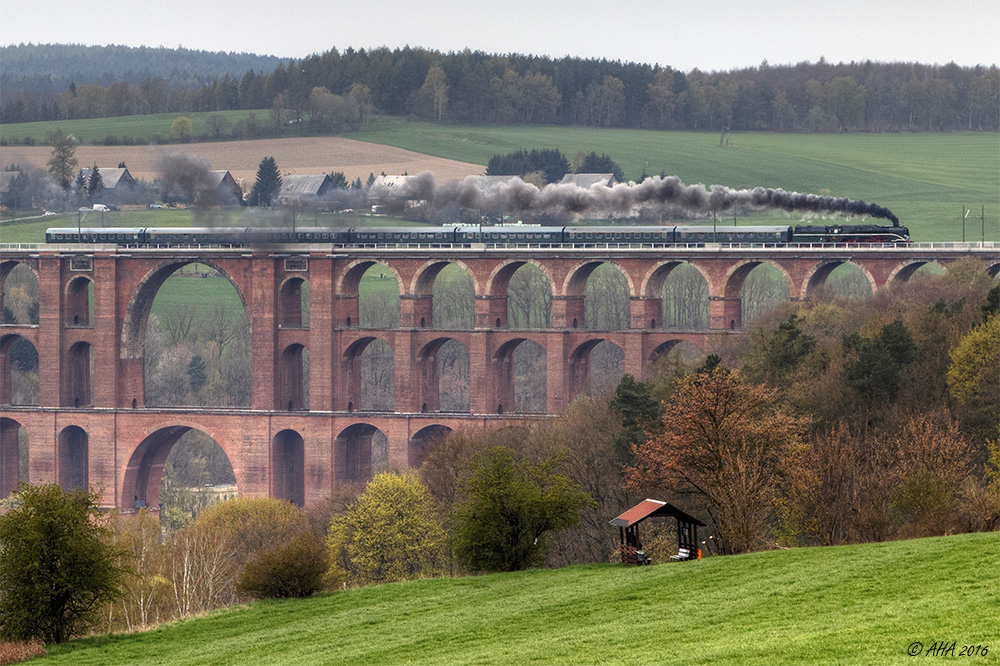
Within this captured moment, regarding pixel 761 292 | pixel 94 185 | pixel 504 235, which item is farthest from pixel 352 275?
pixel 761 292

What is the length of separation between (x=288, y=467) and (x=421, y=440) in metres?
10.4

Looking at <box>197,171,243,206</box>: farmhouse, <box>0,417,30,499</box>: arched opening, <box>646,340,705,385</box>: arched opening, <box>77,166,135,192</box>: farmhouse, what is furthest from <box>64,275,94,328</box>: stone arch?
<box>77,166,135,192</box>: farmhouse

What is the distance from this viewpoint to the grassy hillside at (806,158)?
156750 millimetres

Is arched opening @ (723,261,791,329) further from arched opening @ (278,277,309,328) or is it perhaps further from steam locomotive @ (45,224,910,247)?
arched opening @ (278,277,309,328)

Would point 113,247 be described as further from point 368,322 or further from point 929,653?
point 929,653

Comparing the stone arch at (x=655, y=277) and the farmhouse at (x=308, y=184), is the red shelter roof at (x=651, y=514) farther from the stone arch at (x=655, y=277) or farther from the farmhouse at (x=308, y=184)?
the farmhouse at (x=308, y=184)

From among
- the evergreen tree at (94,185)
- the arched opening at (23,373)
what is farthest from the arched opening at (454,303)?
the arched opening at (23,373)

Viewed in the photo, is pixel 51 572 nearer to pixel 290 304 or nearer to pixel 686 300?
pixel 290 304

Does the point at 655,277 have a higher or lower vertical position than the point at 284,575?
higher

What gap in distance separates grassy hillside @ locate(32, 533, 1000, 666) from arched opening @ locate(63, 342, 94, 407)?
2680 inches

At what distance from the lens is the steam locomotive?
9581 centimetres

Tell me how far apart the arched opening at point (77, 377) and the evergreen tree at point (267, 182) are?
98.8 feet

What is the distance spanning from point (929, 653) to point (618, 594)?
1293cm

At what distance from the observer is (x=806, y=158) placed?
173875mm
